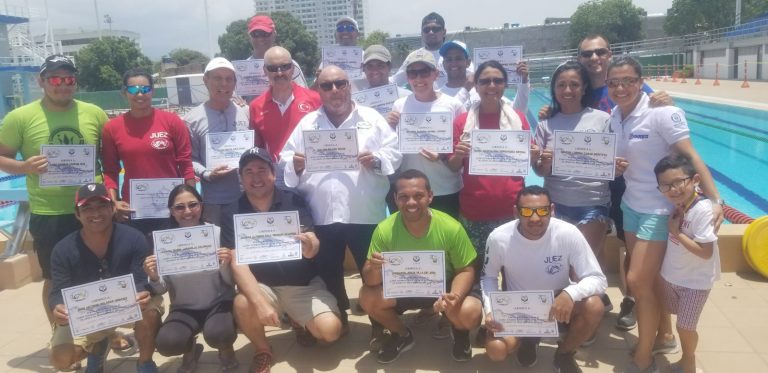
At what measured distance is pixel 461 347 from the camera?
3.64m

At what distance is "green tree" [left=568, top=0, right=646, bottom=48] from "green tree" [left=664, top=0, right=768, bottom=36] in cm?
799

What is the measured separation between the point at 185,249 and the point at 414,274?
1.50 m

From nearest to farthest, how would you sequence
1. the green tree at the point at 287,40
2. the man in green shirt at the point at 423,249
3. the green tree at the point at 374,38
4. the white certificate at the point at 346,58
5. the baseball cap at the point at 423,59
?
the man in green shirt at the point at 423,249 < the baseball cap at the point at 423,59 < the white certificate at the point at 346,58 < the green tree at the point at 287,40 < the green tree at the point at 374,38

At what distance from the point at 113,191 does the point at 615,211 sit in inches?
155

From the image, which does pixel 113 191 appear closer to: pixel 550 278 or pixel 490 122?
pixel 490 122

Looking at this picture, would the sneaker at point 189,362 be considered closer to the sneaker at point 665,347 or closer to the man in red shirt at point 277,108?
the man in red shirt at point 277,108

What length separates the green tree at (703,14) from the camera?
166 ft

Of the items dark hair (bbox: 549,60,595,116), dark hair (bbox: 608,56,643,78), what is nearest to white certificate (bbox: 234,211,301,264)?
dark hair (bbox: 549,60,595,116)

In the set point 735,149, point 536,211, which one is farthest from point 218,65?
point 735,149

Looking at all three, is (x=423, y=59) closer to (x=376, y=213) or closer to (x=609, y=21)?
(x=376, y=213)

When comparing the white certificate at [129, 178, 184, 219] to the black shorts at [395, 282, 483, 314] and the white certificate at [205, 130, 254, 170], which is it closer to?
the white certificate at [205, 130, 254, 170]

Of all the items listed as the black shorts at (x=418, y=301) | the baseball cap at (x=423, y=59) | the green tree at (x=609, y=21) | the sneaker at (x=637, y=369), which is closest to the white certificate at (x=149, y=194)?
the black shorts at (x=418, y=301)

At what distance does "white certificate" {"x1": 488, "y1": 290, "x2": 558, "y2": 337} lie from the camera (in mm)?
3248

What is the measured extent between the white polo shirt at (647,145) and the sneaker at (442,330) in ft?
5.25
